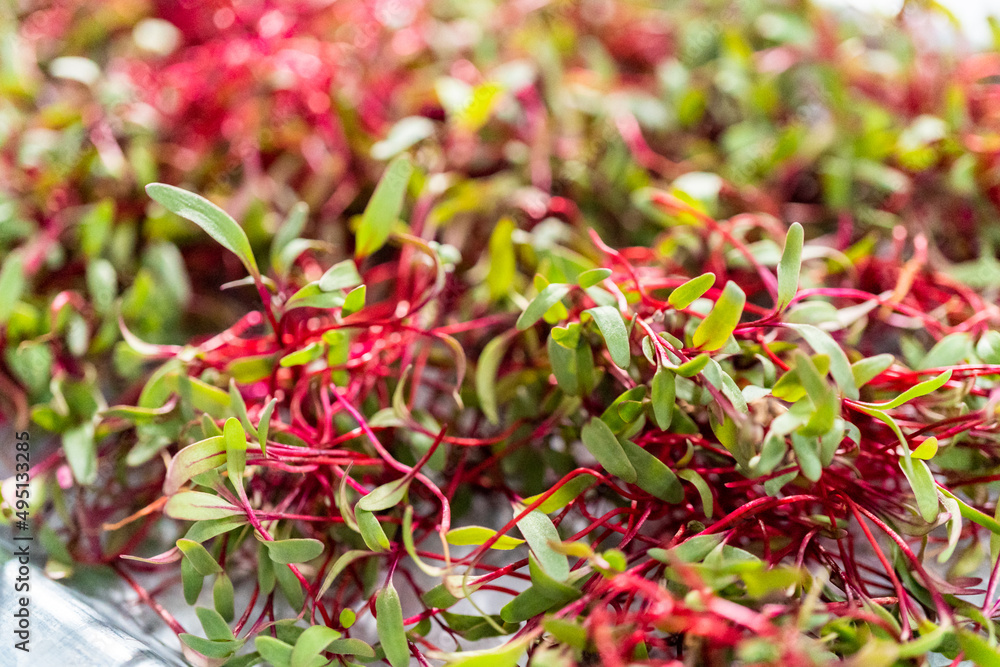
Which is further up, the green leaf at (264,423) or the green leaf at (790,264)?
the green leaf at (790,264)

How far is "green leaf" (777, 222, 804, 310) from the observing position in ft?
1.23

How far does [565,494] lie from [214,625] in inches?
8.5

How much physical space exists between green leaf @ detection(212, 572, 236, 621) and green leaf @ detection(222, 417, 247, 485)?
68mm

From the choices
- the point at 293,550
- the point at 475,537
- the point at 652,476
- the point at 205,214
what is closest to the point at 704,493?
the point at 652,476

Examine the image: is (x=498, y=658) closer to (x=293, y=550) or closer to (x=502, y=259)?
(x=293, y=550)

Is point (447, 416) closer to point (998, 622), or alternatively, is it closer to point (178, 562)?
point (178, 562)

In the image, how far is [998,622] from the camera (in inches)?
15.6

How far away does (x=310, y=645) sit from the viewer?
38 centimetres

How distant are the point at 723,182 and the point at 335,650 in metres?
0.49

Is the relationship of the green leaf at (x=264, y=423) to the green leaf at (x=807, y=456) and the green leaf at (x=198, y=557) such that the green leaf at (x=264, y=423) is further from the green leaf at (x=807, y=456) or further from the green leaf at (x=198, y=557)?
the green leaf at (x=807, y=456)

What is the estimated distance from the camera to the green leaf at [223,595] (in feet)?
1.35

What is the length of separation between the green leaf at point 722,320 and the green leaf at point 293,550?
0.80 ft

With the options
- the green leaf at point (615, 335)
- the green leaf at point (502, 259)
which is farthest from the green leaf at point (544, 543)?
the green leaf at point (502, 259)

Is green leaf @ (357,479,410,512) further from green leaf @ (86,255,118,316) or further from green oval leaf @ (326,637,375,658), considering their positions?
green leaf @ (86,255,118,316)
